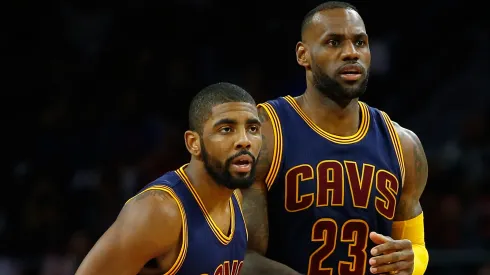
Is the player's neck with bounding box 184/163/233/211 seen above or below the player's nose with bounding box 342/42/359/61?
below

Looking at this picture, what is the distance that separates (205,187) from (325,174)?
24.1 inches

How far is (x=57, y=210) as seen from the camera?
736 centimetres

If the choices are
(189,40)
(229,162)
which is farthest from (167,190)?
(189,40)

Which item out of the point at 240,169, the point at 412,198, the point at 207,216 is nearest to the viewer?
the point at 240,169

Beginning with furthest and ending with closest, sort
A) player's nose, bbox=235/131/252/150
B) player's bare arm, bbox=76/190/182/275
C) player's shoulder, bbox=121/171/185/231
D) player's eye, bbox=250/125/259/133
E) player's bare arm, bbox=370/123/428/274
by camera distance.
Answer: player's bare arm, bbox=370/123/428/274, player's eye, bbox=250/125/259/133, player's nose, bbox=235/131/252/150, player's shoulder, bbox=121/171/185/231, player's bare arm, bbox=76/190/182/275

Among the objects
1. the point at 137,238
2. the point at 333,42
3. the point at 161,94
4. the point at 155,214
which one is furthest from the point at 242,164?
the point at 161,94

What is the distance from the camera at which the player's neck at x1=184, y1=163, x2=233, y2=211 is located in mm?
3686

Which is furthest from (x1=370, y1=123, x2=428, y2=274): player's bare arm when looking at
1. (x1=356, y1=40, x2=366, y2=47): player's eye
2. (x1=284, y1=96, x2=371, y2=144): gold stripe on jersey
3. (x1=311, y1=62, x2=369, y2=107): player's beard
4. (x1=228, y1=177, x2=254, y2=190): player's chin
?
(x1=228, y1=177, x2=254, y2=190): player's chin

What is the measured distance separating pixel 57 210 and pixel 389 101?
11.0 ft

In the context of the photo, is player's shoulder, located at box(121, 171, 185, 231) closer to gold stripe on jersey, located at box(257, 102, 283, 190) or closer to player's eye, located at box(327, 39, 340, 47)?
gold stripe on jersey, located at box(257, 102, 283, 190)

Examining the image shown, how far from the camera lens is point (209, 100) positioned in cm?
366

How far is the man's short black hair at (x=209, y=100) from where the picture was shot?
3.65 meters

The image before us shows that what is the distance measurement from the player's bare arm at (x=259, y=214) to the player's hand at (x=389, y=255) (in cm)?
44

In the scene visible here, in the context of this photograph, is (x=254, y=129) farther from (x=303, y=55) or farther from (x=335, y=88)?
(x=303, y=55)
